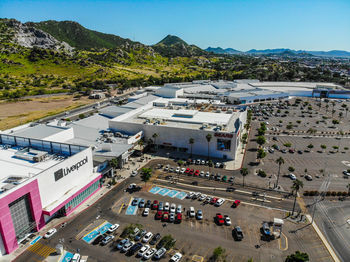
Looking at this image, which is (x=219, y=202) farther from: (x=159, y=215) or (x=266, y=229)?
(x=159, y=215)

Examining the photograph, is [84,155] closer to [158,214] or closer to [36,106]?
[158,214]

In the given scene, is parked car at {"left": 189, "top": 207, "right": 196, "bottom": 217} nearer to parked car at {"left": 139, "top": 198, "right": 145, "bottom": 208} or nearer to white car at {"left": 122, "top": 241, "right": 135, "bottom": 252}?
parked car at {"left": 139, "top": 198, "right": 145, "bottom": 208}

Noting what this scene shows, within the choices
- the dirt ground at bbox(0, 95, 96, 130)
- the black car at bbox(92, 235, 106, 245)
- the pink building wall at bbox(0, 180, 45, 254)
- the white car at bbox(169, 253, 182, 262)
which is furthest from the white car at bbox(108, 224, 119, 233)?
the dirt ground at bbox(0, 95, 96, 130)

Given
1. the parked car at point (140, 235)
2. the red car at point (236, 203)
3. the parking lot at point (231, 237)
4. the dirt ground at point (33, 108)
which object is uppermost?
the dirt ground at point (33, 108)

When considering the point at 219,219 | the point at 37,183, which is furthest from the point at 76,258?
the point at 219,219

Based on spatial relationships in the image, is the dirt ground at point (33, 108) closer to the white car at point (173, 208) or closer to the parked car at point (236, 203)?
the white car at point (173, 208)

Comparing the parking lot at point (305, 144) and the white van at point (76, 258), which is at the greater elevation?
the parking lot at point (305, 144)

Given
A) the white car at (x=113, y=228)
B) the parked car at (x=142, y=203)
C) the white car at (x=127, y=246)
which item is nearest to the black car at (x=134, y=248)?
the white car at (x=127, y=246)
